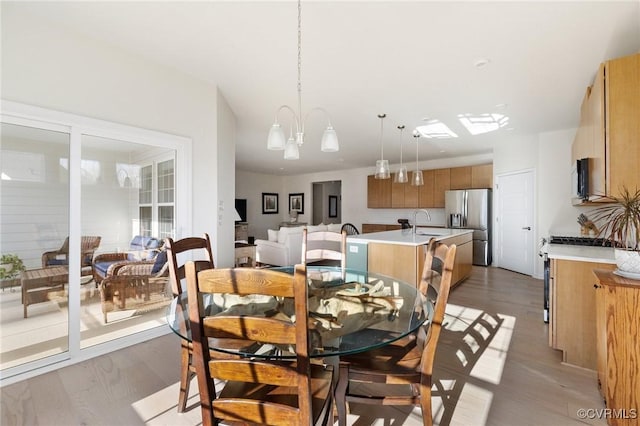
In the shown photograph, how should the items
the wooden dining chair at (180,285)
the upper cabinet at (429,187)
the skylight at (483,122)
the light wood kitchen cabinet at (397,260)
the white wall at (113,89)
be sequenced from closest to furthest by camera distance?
the wooden dining chair at (180,285), the white wall at (113,89), the light wood kitchen cabinet at (397,260), the skylight at (483,122), the upper cabinet at (429,187)

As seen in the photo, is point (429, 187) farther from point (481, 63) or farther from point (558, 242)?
point (481, 63)

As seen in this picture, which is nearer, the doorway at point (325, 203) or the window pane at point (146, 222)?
the window pane at point (146, 222)

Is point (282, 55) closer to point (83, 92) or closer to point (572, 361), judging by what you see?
point (83, 92)

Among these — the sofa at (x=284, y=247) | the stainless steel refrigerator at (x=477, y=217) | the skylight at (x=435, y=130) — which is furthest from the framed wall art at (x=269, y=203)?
the skylight at (x=435, y=130)

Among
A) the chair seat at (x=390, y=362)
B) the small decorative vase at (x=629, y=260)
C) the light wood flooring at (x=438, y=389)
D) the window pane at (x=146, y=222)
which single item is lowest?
the light wood flooring at (x=438, y=389)

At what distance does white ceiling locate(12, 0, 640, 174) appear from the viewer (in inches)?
77.4

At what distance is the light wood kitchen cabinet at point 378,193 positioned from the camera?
795 cm

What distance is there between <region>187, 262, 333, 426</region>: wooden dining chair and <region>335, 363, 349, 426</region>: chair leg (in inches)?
11.5

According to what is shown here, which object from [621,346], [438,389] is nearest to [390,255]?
[438,389]

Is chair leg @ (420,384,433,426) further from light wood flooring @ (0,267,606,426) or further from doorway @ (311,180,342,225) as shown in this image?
doorway @ (311,180,342,225)

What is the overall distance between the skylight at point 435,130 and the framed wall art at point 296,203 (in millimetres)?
5908

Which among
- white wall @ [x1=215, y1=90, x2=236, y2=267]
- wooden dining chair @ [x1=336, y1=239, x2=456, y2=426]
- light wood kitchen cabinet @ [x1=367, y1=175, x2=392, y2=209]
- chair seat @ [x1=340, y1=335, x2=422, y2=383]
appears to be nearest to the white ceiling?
white wall @ [x1=215, y1=90, x2=236, y2=267]

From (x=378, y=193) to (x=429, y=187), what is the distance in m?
1.46

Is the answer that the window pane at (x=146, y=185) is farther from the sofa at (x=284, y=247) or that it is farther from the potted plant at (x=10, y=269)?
the sofa at (x=284, y=247)
